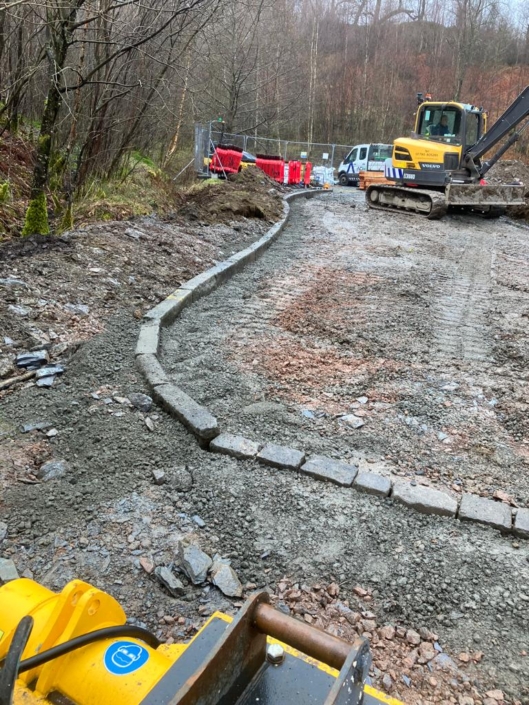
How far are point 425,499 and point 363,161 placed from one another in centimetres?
2444

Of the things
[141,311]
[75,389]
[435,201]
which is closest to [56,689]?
[75,389]

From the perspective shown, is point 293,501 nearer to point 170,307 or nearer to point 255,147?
point 170,307

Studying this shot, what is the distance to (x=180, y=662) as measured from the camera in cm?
115

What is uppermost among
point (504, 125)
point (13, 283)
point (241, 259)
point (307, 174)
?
point (504, 125)

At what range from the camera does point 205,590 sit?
260cm

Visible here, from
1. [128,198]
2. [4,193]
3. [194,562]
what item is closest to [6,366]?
[194,562]

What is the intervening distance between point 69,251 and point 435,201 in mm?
9550

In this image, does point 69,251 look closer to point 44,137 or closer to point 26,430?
point 44,137

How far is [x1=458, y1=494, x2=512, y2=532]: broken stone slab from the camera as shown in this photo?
3051 millimetres

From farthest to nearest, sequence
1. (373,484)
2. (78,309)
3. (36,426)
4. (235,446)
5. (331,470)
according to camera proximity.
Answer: (78,309) → (36,426) → (235,446) → (331,470) → (373,484)

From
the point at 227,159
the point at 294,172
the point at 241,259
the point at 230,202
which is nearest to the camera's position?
the point at 241,259

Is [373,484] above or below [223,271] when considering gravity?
below

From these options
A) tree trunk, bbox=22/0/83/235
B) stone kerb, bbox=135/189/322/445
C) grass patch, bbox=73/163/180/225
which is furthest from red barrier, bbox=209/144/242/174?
tree trunk, bbox=22/0/83/235

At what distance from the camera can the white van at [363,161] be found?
24812mm
